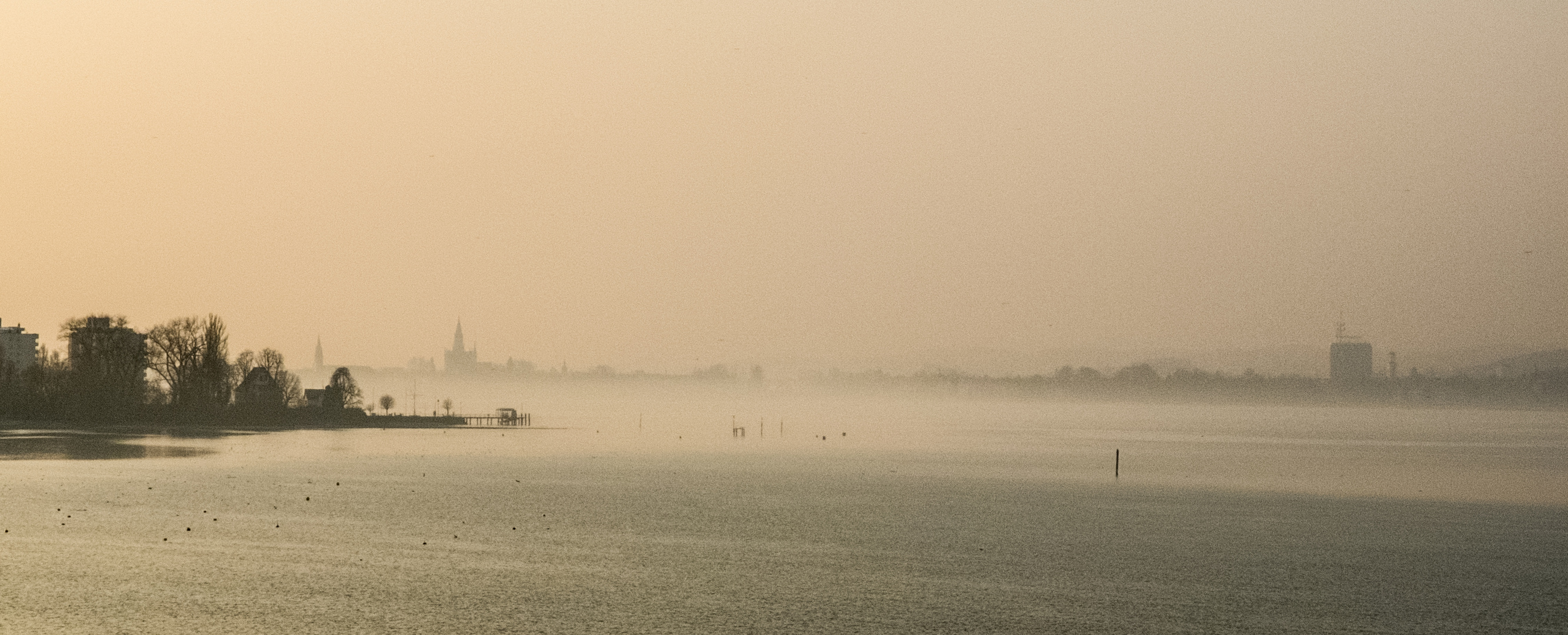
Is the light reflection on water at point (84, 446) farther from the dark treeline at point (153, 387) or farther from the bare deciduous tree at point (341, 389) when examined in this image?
the bare deciduous tree at point (341, 389)

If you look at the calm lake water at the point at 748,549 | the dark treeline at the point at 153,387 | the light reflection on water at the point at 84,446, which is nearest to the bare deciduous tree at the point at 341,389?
the dark treeline at the point at 153,387

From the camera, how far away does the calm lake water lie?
35.0m

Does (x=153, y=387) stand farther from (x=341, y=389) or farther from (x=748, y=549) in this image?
(x=748, y=549)

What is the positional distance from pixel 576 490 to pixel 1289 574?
4150 cm

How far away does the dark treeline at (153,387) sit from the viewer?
154875 millimetres

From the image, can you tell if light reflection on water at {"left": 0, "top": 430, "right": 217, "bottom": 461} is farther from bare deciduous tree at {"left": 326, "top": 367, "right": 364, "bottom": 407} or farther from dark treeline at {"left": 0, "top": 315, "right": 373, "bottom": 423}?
bare deciduous tree at {"left": 326, "top": 367, "right": 364, "bottom": 407}

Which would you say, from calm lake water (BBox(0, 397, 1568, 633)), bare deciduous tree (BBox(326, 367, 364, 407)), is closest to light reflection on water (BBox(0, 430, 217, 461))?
calm lake water (BBox(0, 397, 1568, 633))

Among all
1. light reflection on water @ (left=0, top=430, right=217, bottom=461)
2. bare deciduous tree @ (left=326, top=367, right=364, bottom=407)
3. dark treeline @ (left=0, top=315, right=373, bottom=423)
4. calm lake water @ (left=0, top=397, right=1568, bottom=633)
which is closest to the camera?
calm lake water @ (left=0, top=397, right=1568, bottom=633)

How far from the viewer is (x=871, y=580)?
41.2 meters

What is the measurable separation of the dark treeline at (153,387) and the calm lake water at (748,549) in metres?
61.2

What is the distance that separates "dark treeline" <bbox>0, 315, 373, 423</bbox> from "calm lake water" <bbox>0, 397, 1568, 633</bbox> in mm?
61157

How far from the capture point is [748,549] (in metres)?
48.2

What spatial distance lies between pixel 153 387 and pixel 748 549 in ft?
555

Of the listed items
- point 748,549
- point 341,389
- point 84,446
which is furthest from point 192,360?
point 748,549
